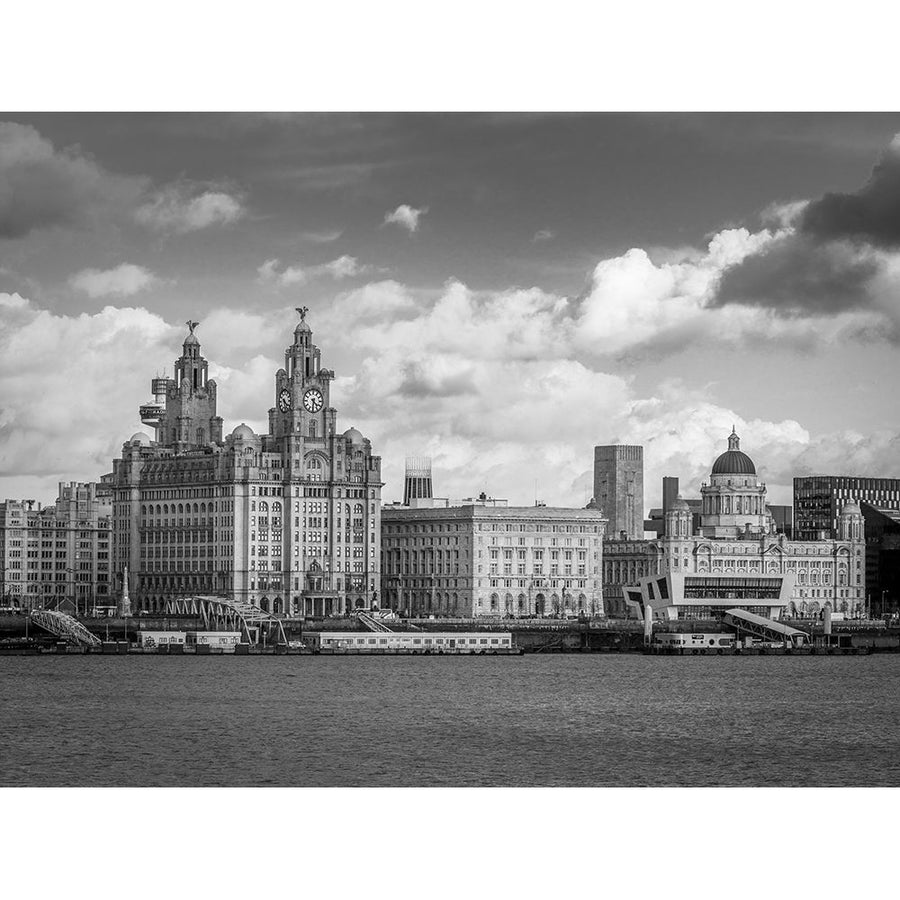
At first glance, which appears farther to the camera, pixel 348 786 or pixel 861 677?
pixel 861 677

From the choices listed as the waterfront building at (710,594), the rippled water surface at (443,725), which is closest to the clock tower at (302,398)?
the waterfront building at (710,594)

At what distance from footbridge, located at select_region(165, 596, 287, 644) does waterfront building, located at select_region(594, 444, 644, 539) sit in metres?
25.7

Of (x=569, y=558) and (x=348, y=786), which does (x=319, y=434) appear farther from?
(x=348, y=786)

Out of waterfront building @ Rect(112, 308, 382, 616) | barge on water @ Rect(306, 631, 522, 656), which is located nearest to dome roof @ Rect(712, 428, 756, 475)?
waterfront building @ Rect(112, 308, 382, 616)

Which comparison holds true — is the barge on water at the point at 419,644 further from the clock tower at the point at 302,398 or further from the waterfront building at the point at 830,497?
the waterfront building at the point at 830,497

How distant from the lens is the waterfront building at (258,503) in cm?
12550

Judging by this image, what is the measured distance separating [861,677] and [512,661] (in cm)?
1567

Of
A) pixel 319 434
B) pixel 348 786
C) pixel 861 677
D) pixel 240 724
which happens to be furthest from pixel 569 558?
pixel 348 786

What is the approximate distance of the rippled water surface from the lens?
46.9 m

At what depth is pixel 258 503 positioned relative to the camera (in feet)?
415

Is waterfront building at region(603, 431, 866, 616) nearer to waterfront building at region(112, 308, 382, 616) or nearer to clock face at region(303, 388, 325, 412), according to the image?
waterfront building at region(112, 308, 382, 616)

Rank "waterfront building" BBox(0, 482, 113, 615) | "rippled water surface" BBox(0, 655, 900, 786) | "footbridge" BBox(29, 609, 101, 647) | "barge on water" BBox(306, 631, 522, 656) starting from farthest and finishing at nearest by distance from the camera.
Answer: "waterfront building" BBox(0, 482, 113, 615), "footbridge" BBox(29, 609, 101, 647), "barge on water" BBox(306, 631, 522, 656), "rippled water surface" BBox(0, 655, 900, 786)

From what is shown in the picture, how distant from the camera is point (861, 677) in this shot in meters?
80.4

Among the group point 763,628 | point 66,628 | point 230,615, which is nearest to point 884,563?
point 763,628
